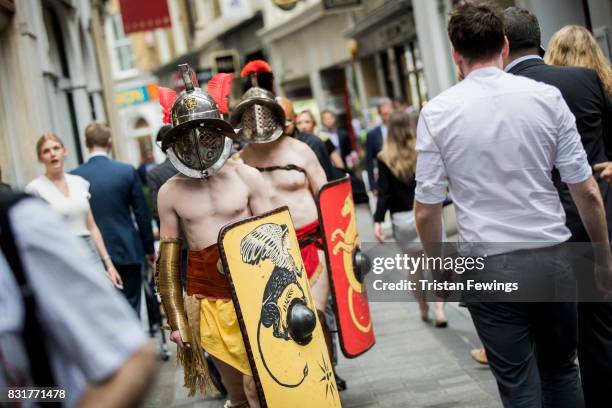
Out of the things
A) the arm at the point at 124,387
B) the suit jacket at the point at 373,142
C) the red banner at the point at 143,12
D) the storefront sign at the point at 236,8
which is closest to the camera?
the arm at the point at 124,387

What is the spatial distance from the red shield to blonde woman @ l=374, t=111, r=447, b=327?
1944mm

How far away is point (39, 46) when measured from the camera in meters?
11.5

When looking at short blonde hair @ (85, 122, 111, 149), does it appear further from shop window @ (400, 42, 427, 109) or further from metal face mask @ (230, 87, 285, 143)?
shop window @ (400, 42, 427, 109)

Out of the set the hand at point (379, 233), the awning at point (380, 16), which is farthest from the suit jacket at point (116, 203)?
the awning at point (380, 16)

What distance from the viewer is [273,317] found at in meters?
4.32

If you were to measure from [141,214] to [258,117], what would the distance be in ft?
7.51

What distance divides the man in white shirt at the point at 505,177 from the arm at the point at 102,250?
404 cm

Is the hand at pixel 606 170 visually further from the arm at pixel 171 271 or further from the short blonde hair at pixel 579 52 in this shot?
the arm at pixel 171 271

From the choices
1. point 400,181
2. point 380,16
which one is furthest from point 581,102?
point 380,16

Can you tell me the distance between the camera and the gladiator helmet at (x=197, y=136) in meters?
4.75

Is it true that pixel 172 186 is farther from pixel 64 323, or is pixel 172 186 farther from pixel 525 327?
pixel 64 323

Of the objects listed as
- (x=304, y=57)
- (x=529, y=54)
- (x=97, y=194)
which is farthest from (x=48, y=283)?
(x=304, y=57)

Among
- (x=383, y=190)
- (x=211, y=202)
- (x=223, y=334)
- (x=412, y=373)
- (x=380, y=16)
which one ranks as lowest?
(x=412, y=373)

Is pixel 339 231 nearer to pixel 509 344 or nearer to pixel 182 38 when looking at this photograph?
pixel 509 344
